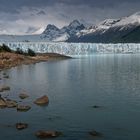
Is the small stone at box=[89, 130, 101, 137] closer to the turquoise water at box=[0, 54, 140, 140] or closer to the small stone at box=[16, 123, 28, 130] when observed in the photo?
the turquoise water at box=[0, 54, 140, 140]

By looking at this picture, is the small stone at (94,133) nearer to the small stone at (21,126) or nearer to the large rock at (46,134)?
the large rock at (46,134)

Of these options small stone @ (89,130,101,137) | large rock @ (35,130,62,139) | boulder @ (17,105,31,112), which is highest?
boulder @ (17,105,31,112)

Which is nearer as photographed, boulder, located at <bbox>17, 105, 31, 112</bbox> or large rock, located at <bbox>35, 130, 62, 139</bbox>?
large rock, located at <bbox>35, 130, 62, 139</bbox>

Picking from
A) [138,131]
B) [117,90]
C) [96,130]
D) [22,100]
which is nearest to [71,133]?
[96,130]

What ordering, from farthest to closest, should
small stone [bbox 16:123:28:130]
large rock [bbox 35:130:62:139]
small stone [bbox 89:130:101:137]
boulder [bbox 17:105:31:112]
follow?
boulder [bbox 17:105:31:112]
small stone [bbox 16:123:28:130]
small stone [bbox 89:130:101:137]
large rock [bbox 35:130:62:139]

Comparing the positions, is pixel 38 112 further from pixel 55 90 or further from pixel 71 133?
pixel 55 90

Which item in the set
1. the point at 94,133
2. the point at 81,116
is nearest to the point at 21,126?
the point at 94,133

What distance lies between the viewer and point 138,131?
3738 centimetres

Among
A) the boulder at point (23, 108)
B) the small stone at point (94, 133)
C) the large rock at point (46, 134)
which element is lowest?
the small stone at point (94, 133)

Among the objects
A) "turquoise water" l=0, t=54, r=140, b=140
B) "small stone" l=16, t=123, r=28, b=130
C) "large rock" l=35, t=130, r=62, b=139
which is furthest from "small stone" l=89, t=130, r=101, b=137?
"small stone" l=16, t=123, r=28, b=130

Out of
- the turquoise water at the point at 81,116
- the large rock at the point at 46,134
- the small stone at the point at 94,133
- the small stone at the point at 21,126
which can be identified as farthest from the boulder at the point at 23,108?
the small stone at the point at 94,133

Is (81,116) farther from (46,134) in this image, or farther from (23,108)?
(46,134)

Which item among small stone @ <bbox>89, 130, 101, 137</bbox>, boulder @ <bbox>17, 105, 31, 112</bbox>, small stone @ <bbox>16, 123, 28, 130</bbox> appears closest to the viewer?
small stone @ <bbox>89, 130, 101, 137</bbox>

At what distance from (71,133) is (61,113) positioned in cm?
948
